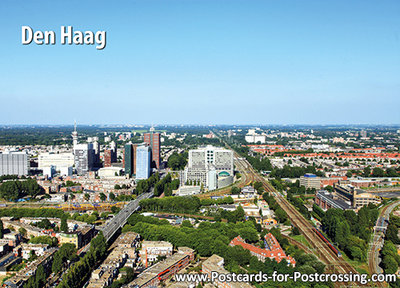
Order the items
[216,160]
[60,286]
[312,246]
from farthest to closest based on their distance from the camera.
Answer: [216,160], [312,246], [60,286]

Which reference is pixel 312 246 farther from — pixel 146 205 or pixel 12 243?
pixel 12 243

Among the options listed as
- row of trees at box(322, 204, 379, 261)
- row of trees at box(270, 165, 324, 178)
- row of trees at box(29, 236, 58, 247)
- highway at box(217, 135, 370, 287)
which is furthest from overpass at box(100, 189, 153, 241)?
row of trees at box(270, 165, 324, 178)

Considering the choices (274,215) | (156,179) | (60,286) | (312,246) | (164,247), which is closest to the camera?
(60,286)

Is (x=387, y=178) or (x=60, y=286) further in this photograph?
(x=387, y=178)

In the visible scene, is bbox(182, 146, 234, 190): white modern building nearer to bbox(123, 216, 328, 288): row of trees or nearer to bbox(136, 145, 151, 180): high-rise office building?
bbox(136, 145, 151, 180): high-rise office building

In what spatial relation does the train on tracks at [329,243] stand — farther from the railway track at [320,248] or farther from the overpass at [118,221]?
the overpass at [118,221]

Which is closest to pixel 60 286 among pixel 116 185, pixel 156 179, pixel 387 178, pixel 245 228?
pixel 245 228
